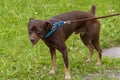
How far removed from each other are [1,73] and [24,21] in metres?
2.42

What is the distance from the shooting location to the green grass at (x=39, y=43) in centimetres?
579

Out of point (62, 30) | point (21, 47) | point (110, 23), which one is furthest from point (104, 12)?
point (62, 30)

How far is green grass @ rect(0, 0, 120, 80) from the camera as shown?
19.0 ft

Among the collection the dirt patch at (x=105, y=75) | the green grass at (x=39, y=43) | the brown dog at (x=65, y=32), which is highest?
the brown dog at (x=65, y=32)

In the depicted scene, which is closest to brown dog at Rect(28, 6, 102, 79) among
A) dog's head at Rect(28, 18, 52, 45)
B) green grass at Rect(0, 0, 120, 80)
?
dog's head at Rect(28, 18, 52, 45)

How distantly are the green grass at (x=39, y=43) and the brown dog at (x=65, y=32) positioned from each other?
223 millimetres

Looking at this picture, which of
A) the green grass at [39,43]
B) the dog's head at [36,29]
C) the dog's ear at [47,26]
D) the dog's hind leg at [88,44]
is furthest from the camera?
the dog's hind leg at [88,44]

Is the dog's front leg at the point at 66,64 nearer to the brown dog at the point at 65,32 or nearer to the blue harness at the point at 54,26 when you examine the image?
the brown dog at the point at 65,32

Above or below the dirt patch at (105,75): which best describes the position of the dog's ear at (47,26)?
above

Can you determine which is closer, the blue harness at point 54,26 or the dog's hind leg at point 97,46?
the blue harness at point 54,26

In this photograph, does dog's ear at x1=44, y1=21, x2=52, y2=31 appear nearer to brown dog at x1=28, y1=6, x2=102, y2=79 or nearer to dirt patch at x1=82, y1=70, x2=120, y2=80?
brown dog at x1=28, y1=6, x2=102, y2=79

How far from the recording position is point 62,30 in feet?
18.0

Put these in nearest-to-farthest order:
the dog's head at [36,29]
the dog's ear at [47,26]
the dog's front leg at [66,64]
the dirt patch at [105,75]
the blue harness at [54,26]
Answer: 1. the dog's head at [36,29]
2. the dog's ear at [47,26]
3. the blue harness at [54,26]
4. the dog's front leg at [66,64]
5. the dirt patch at [105,75]

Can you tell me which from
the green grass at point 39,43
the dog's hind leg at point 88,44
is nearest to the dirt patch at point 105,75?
the green grass at point 39,43
